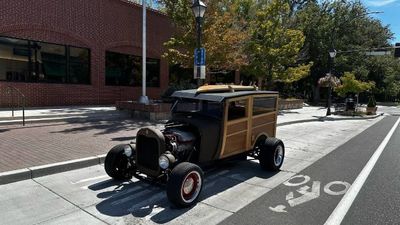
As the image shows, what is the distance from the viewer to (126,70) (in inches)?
798

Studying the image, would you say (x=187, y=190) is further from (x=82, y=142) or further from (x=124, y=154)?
(x=82, y=142)

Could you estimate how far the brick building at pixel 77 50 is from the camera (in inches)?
588

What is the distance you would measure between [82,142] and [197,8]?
5403 mm

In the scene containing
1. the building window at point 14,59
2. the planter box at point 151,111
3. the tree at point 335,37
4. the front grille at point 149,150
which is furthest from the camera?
the tree at point 335,37

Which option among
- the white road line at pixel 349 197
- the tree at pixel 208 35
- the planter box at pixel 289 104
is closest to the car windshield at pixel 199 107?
the white road line at pixel 349 197

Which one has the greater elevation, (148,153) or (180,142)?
(180,142)

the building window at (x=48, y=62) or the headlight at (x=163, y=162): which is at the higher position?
the building window at (x=48, y=62)

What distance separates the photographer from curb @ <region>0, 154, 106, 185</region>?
18.9 feet

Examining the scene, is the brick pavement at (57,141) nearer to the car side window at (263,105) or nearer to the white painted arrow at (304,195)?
the car side window at (263,105)

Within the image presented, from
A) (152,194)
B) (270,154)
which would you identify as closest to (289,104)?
(270,154)

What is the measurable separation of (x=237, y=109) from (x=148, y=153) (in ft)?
6.65

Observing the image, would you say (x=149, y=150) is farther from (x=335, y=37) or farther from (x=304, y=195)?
(x=335, y=37)

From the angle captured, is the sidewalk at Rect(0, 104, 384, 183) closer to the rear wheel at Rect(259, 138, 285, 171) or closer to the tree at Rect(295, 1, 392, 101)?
the rear wheel at Rect(259, 138, 285, 171)

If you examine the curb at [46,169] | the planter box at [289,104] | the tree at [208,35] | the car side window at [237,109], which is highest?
the tree at [208,35]
